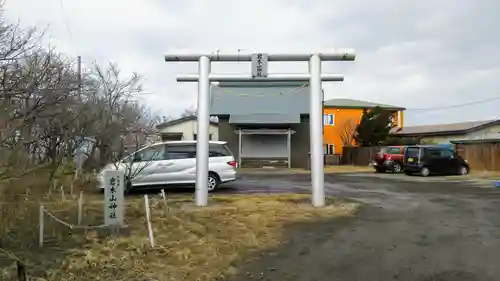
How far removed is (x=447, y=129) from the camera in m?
46.0

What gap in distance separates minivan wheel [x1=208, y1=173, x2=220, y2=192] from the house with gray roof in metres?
17.5

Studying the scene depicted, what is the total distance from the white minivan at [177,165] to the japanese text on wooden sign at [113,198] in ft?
21.2

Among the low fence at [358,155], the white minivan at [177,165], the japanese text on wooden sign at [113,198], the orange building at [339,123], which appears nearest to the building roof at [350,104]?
the orange building at [339,123]

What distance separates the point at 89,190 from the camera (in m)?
13.4

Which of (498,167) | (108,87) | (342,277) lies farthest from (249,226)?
(498,167)

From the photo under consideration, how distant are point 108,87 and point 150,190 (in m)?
9.66

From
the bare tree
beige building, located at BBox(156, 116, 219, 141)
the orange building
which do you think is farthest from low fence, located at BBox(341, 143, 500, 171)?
beige building, located at BBox(156, 116, 219, 141)

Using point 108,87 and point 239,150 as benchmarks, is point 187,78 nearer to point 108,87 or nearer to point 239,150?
point 108,87

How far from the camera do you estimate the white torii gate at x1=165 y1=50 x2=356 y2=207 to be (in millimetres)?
11977

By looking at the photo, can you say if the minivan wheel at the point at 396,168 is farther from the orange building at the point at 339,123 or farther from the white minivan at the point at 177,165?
the orange building at the point at 339,123

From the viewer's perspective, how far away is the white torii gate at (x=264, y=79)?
39.3 feet

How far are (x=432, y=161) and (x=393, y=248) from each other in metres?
20.2

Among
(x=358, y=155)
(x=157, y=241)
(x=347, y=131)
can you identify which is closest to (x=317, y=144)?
(x=157, y=241)

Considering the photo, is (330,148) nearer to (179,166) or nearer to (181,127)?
(181,127)
